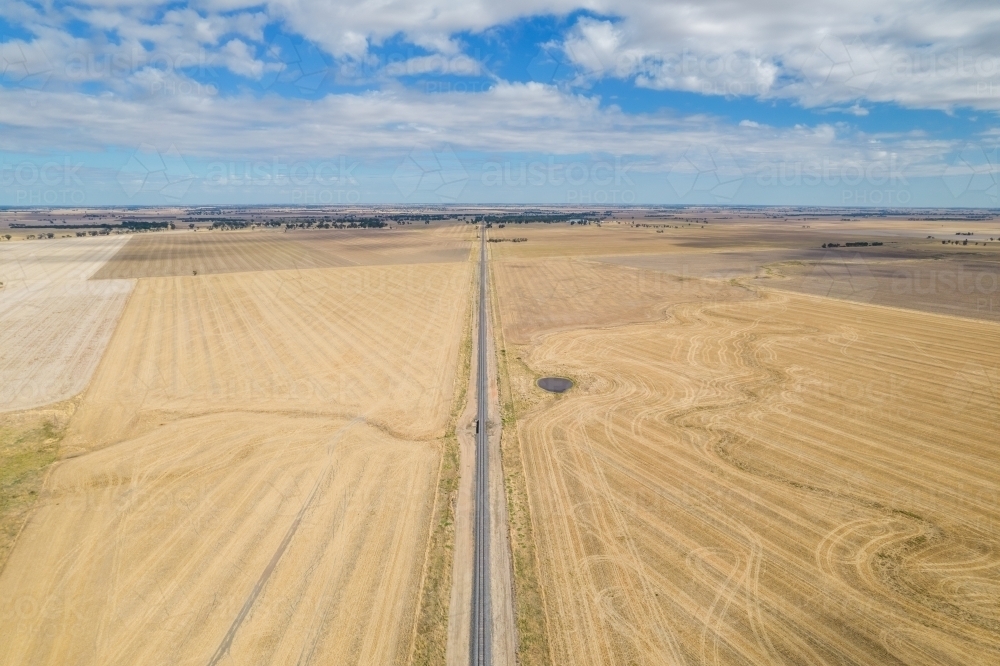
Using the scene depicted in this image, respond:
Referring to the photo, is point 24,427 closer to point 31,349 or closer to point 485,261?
point 31,349

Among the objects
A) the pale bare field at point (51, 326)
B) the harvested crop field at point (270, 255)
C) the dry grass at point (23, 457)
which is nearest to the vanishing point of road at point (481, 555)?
the dry grass at point (23, 457)

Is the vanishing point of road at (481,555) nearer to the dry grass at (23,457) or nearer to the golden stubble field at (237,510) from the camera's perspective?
the golden stubble field at (237,510)

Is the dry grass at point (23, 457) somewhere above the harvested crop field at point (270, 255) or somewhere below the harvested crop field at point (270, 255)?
below

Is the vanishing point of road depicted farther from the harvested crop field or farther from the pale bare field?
the harvested crop field

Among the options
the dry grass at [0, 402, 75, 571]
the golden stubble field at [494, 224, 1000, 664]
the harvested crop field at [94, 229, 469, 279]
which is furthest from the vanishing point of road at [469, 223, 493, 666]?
the harvested crop field at [94, 229, 469, 279]

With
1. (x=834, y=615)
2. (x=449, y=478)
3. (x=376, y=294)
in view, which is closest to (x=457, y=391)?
(x=449, y=478)

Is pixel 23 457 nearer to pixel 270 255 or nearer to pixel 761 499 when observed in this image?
pixel 761 499

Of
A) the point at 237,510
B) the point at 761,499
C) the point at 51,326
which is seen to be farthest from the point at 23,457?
the point at 761,499
